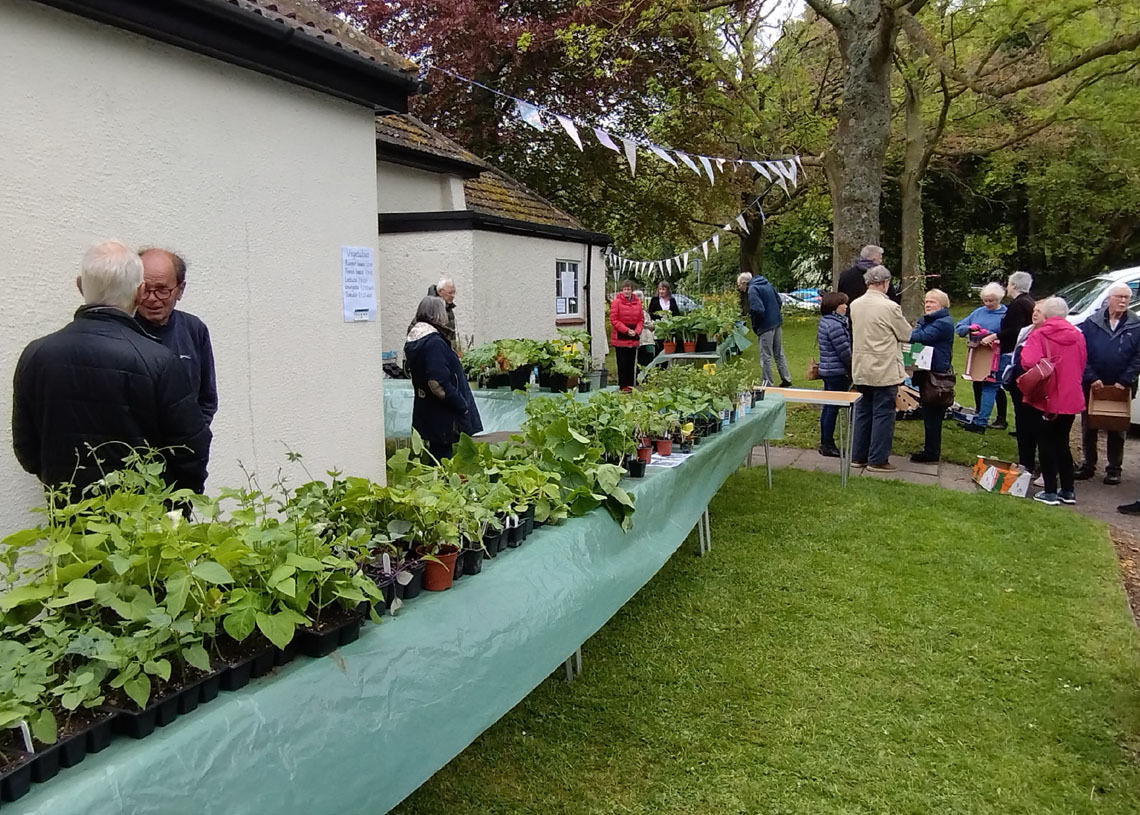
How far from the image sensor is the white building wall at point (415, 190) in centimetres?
1020

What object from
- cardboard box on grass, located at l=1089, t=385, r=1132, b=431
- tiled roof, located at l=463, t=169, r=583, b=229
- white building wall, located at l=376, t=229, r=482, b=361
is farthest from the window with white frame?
cardboard box on grass, located at l=1089, t=385, r=1132, b=431

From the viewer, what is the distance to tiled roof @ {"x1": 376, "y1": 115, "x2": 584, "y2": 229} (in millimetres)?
10144

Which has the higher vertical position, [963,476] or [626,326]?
[626,326]

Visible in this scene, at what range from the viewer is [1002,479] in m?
6.84

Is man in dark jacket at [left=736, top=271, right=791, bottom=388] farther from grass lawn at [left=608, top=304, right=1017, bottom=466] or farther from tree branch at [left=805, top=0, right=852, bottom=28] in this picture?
tree branch at [left=805, top=0, right=852, bottom=28]

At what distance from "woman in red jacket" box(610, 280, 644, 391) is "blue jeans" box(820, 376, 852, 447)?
A: 2.92 meters

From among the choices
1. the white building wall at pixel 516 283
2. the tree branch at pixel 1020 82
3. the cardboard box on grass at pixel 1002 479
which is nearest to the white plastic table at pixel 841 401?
the cardboard box on grass at pixel 1002 479

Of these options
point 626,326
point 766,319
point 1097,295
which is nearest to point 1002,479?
point 766,319

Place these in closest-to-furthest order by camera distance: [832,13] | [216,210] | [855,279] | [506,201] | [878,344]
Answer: [216,210] → [878,344] → [855,279] → [832,13] → [506,201]

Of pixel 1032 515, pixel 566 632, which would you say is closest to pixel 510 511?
pixel 566 632

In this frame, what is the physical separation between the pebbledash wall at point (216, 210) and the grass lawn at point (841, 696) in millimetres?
2053

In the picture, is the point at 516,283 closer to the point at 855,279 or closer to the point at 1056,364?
the point at 855,279

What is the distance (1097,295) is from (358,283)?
980 cm

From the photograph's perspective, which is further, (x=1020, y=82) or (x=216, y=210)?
(x=1020, y=82)
